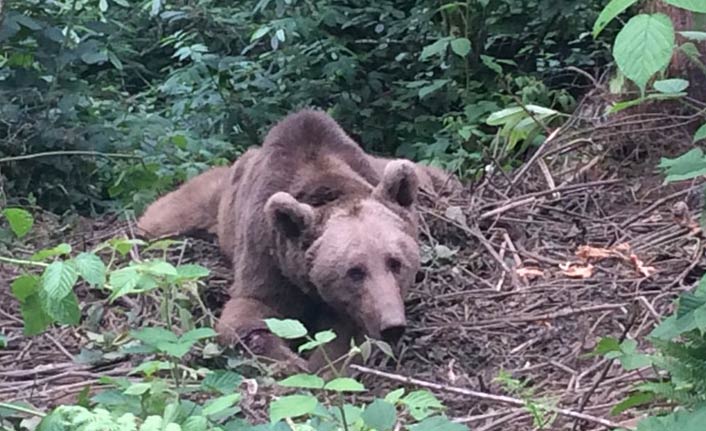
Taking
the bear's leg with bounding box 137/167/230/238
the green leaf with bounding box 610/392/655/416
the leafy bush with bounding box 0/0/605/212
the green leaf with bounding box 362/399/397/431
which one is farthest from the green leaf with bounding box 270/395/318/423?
the leafy bush with bounding box 0/0/605/212

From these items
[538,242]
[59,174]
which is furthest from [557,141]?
[59,174]

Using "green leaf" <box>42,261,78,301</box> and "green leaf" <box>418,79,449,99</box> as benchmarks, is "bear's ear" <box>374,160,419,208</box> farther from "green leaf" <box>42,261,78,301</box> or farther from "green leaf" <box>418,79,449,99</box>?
"green leaf" <box>418,79,449,99</box>

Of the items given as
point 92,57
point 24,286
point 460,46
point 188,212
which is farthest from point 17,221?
point 460,46

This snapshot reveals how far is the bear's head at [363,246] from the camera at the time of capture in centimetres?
493

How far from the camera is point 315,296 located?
5.44 meters

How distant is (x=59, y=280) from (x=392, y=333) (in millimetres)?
1655

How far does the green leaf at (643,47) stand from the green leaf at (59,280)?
5.41 feet

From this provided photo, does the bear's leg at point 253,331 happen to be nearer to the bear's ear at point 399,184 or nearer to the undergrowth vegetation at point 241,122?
the undergrowth vegetation at point 241,122

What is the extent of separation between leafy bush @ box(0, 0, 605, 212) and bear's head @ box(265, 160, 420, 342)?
1650 mm

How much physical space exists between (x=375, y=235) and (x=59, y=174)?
339 cm

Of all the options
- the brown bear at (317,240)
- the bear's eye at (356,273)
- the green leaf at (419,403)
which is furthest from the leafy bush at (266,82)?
the green leaf at (419,403)

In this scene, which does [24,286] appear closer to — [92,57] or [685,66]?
[685,66]

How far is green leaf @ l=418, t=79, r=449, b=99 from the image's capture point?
Answer: 8.52 m

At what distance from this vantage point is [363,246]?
16.6 feet
